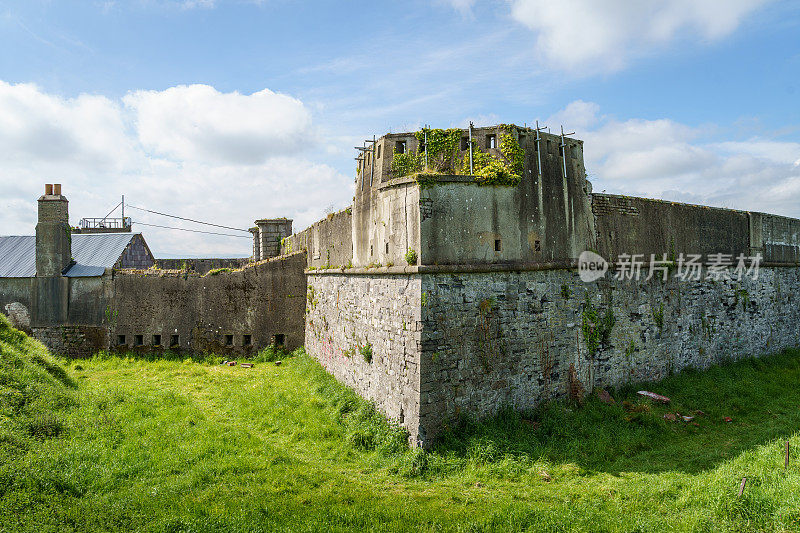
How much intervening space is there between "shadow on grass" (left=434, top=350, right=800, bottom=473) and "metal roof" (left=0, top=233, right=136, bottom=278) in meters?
15.2

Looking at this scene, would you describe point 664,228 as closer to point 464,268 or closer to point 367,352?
point 464,268

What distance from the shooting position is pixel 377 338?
9.75m

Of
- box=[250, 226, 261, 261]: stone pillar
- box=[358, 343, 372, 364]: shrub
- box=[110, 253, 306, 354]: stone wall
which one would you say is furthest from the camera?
box=[250, 226, 261, 261]: stone pillar

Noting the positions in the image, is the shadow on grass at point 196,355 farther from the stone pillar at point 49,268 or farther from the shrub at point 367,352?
the shrub at point 367,352

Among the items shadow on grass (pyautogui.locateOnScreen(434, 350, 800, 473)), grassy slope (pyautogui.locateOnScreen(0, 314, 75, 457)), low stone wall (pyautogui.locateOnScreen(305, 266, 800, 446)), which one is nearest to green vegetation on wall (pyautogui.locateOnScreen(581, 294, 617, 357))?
low stone wall (pyautogui.locateOnScreen(305, 266, 800, 446))

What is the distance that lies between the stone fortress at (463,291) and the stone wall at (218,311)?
5 cm

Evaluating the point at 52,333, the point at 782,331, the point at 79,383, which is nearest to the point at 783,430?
the point at 782,331

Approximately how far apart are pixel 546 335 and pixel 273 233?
13287 mm

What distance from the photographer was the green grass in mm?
6008

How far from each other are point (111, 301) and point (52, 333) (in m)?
2.30

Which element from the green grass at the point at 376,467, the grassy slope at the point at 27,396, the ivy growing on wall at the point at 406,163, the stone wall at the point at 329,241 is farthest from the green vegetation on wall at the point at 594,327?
the grassy slope at the point at 27,396

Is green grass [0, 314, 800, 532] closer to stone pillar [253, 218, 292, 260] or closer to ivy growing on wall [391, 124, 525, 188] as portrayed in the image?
ivy growing on wall [391, 124, 525, 188]

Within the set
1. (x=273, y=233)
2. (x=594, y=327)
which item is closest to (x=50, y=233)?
(x=273, y=233)

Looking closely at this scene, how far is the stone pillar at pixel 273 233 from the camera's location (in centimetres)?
1966
